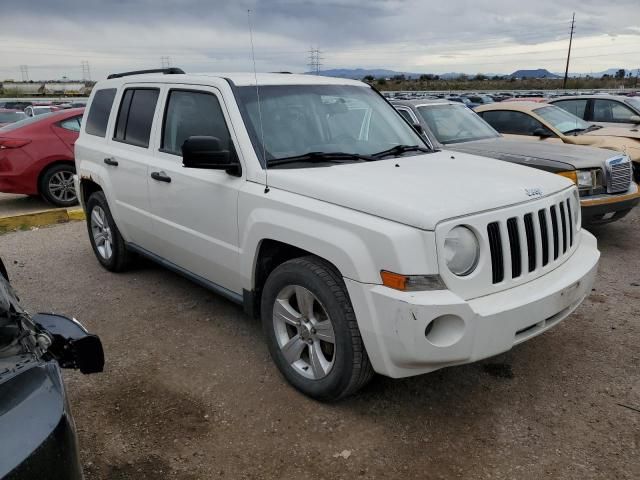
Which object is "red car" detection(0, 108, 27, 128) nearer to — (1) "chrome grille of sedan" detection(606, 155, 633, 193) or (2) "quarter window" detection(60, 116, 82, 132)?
(2) "quarter window" detection(60, 116, 82, 132)

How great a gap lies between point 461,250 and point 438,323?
397 mm

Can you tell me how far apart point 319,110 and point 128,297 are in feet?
8.26

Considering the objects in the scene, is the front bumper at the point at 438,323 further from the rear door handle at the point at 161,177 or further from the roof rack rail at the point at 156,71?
the roof rack rail at the point at 156,71

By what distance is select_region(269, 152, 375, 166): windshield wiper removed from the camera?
359cm

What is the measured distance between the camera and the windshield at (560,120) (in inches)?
345

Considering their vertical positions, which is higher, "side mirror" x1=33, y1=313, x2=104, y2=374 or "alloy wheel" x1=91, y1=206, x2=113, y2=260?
"side mirror" x1=33, y1=313, x2=104, y2=374

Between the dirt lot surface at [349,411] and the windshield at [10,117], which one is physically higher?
the windshield at [10,117]

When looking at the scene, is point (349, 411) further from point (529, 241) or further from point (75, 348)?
point (75, 348)

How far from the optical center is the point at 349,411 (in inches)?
129

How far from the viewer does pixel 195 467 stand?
2836mm

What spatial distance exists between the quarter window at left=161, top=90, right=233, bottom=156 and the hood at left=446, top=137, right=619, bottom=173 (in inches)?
141

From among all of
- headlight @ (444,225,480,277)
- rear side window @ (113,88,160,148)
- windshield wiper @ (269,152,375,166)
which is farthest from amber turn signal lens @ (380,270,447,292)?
rear side window @ (113,88,160,148)

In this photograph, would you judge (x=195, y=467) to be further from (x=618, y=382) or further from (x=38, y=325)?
(x=618, y=382)

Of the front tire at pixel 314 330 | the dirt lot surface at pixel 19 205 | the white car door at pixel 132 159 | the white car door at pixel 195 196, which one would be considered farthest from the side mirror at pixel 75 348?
the dirt lot surface at pixel 19 205
